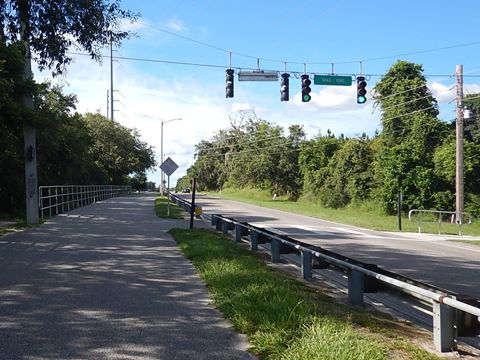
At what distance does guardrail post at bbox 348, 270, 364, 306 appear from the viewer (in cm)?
770

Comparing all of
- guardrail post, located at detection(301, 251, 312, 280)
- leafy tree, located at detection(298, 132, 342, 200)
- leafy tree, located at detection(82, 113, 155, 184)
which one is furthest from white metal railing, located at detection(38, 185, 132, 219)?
leafy tree, located at detection(82, 113, 155, 184)

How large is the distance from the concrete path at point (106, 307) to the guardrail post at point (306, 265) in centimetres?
210

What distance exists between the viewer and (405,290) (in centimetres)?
635

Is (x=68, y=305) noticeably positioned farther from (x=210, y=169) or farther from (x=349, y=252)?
(x=210, y=169)

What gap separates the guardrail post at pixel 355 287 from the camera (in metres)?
7.70

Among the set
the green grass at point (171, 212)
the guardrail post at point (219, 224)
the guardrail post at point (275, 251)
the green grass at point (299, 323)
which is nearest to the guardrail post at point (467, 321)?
the green grass at point (299, 323)

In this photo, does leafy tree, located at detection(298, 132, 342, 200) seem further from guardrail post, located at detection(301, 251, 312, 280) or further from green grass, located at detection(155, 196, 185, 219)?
guardrail post, located at detection(301, 251, 312, 280)

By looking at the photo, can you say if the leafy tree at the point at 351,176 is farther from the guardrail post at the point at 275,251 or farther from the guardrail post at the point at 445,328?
the guardrail post at the point at 445,328

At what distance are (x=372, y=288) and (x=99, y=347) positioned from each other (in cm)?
392

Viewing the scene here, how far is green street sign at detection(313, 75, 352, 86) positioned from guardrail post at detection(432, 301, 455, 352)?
16.9m

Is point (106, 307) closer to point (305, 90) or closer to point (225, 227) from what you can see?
point (225, 227)

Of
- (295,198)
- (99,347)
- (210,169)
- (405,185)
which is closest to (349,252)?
(99,347)

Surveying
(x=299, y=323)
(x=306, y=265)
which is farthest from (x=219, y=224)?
(x=299, y=323)

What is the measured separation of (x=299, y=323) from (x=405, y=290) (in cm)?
145
